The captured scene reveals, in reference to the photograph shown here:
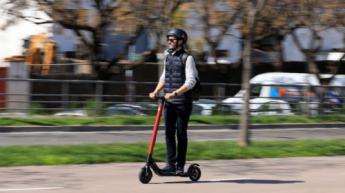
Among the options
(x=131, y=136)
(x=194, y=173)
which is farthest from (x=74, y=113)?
(x=194, y=173)

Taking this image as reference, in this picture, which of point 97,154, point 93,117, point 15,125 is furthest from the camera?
point 93,117

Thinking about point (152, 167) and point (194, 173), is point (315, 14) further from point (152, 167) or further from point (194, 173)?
point (152, 167)

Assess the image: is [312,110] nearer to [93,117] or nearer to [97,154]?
[93,117]

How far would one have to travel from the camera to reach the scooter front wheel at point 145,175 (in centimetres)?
834

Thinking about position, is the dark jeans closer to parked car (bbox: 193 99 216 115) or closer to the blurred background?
→ the blurred background

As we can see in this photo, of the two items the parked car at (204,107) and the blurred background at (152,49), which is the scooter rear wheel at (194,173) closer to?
the blurred background at (152,49)

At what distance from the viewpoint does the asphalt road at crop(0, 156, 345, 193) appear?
8156 mm

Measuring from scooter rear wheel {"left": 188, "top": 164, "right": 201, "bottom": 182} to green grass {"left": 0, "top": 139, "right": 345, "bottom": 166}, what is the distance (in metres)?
2.16

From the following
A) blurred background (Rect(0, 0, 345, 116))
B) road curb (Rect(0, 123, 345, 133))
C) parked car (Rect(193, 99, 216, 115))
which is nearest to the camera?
road curb (Rect(0, 123, 345, 133))

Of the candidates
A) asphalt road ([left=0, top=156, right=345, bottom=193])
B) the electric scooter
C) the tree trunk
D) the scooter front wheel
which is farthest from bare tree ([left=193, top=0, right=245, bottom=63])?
the scooter front wheel

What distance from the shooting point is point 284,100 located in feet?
85.9

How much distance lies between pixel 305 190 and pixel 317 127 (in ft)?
51.1

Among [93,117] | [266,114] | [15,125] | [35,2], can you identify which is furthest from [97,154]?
[266,114]

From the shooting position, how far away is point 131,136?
59.1 feet
